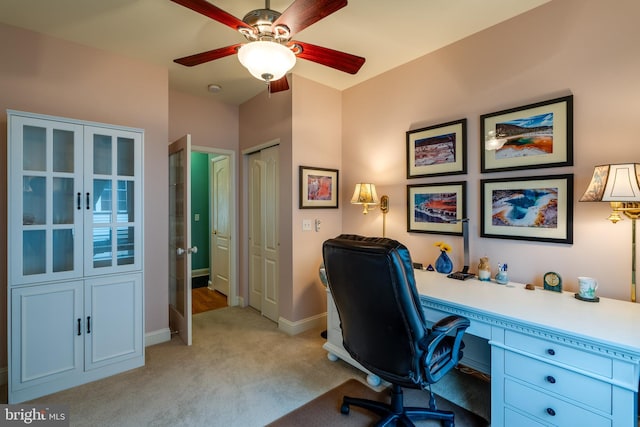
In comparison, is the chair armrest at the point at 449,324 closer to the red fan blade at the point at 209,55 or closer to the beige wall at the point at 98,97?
the red fan blade at the point at 209,55

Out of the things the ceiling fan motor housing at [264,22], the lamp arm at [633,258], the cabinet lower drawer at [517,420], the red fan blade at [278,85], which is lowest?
the cabinet lower drawer at [517,420]

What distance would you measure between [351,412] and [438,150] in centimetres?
214

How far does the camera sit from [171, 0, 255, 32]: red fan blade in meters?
1.37

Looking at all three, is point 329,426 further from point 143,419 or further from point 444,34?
point 444,34

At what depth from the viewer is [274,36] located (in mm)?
A: 1709

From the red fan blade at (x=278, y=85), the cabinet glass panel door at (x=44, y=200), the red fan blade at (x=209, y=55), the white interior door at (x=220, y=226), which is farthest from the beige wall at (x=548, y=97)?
the cabinet glass panel door at (x=44, y=200)

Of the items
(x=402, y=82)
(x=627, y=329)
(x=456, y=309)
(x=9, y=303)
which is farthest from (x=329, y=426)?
(x=402, y=82)

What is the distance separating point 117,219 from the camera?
7.66 ft

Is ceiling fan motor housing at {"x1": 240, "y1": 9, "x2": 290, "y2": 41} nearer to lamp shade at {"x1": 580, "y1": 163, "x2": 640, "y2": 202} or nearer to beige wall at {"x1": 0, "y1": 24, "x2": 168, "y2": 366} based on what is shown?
beige wall at {"x1": 0, "y1": 24, "x2": 168, "y2": 366}

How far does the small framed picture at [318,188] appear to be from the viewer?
3098 mm

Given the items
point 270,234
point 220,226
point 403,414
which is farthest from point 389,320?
point 220,226

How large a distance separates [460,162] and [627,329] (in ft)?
4.85

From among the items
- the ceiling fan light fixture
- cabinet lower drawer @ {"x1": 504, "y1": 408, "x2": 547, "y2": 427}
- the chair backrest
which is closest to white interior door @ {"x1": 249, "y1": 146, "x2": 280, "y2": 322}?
the ceiling fan light fixture

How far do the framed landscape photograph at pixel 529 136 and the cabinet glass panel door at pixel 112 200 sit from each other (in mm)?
2814
